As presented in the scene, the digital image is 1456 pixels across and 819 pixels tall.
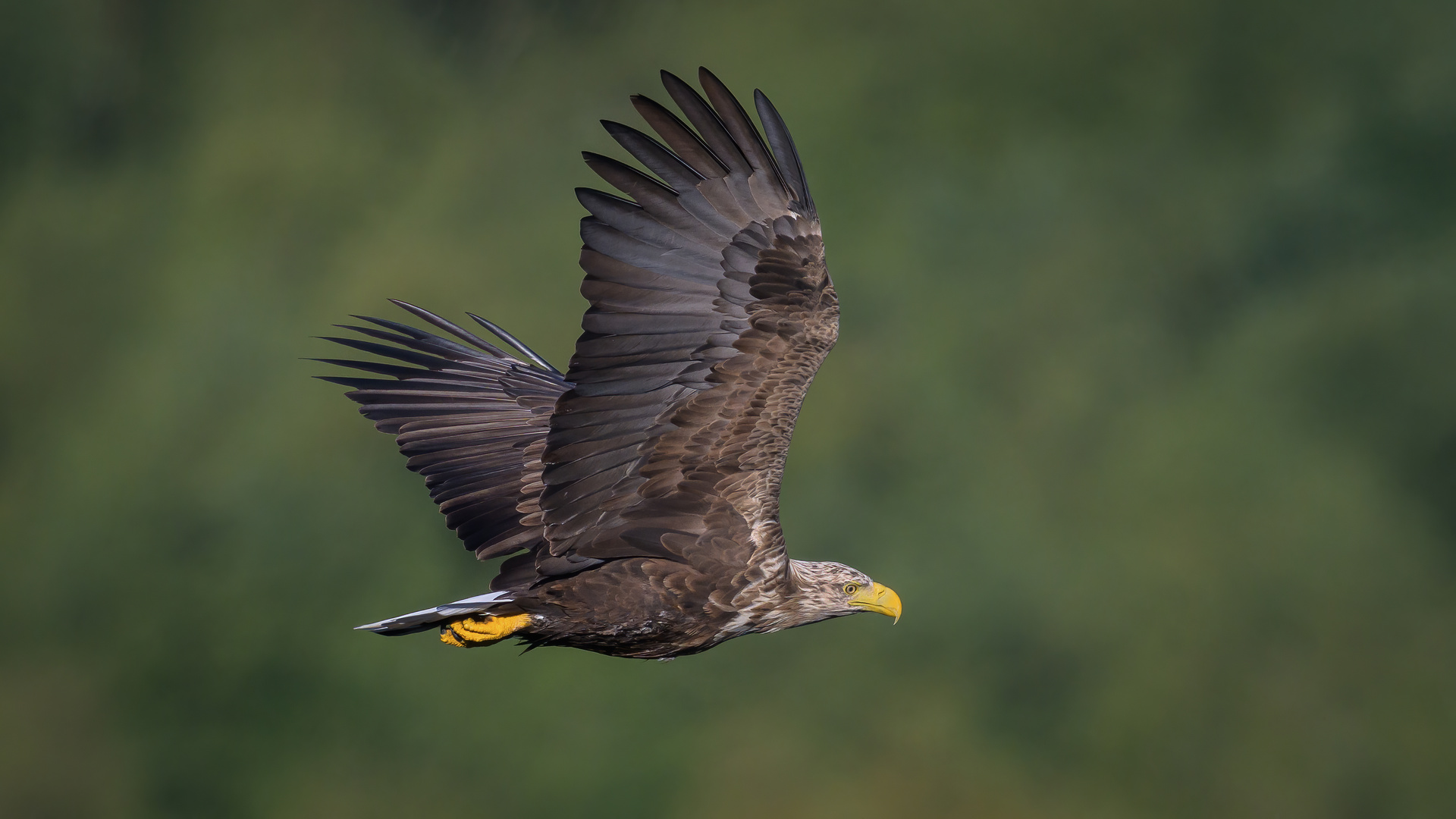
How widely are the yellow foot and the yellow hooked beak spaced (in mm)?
1640

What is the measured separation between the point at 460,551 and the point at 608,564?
2454cm

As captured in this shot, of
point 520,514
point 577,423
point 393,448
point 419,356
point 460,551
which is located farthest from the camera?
point 393,448

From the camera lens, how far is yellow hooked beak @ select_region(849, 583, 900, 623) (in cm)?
670

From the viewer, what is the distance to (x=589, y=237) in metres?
5.60

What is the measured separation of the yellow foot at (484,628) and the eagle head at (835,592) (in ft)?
4.29

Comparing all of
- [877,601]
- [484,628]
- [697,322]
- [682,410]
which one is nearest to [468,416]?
[484,628]

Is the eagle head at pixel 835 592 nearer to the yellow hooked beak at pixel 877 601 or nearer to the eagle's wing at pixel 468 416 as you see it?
the yellow hooked beak at pixel 877 601

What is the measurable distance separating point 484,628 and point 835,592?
1.70 m

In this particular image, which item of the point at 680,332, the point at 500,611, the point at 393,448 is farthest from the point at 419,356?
the point at 393,448

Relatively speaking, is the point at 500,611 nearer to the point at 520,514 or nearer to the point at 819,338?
the point at 520,514

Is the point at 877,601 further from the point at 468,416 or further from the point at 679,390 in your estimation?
the point at 468,416

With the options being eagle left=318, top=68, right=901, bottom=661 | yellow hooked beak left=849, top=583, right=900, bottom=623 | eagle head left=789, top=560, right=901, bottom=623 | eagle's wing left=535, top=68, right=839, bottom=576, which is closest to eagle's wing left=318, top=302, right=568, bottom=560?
eagle left=318, top=68, right=901, bottom=661

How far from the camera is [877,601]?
6.74 meters

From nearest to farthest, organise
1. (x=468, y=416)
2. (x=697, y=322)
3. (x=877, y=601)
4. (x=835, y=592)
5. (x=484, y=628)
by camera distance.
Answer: (x=697, y=322)
(x=484, y=628)
(x=835, y=592)
(x=877, y=601)
(x=468, y=416)
